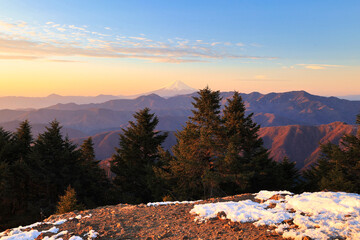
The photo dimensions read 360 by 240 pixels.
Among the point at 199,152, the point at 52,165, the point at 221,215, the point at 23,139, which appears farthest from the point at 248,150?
the point at 23,139

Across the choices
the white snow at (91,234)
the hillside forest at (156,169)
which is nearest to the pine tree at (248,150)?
the hillside forest at (156,169)

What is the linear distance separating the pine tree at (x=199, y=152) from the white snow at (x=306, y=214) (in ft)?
36.7

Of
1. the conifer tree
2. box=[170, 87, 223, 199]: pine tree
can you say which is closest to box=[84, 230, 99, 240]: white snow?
box=[170, 87, 223, 199]: pine tree

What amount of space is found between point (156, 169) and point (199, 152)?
16.4 ft

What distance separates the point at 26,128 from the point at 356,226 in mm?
30132

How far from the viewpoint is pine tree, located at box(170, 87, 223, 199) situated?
1991cm

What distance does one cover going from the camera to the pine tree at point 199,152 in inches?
784

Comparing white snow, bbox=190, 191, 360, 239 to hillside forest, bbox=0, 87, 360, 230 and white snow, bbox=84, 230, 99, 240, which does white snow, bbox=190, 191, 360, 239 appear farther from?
hillside forest, bbox=0, 87, 360, 230

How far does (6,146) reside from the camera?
21.7 meters

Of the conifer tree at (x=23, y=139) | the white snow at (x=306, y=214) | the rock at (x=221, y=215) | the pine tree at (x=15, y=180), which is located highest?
the white snow at (x=306, y=214)

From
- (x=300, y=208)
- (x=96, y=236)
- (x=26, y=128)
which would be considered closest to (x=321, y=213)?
(x=300, y=208)

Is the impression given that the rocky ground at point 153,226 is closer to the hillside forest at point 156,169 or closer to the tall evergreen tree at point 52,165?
the hillside forest at point 156,169

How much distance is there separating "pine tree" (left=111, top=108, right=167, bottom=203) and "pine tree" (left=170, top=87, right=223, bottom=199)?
19.1 ft

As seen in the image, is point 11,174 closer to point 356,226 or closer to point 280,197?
point 280,197
